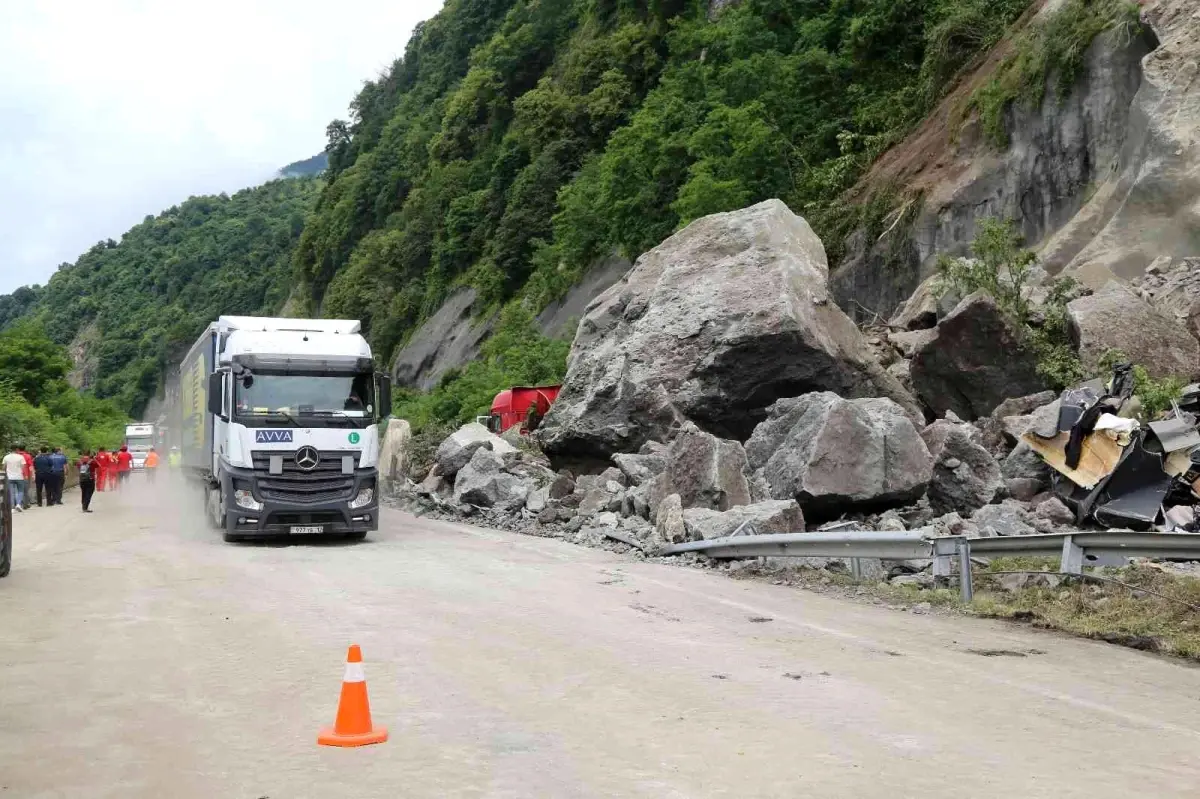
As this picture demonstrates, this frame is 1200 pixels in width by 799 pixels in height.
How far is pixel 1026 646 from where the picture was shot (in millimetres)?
8164

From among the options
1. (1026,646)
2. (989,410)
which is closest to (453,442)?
(989,410)

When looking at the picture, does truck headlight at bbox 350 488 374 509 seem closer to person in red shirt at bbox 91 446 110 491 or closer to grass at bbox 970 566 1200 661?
grass at bbox 970 566 1200 661

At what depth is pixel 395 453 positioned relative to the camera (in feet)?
A: 106

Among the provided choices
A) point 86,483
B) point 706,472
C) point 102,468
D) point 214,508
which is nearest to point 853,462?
point 706,472

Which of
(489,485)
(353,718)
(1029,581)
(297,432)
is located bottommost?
(353,718)

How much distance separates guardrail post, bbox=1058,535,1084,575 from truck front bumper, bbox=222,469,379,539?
10604mm

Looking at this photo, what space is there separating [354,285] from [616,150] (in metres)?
36.0

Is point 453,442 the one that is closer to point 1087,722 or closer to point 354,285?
point 1087,722

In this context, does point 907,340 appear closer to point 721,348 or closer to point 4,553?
point 721,348

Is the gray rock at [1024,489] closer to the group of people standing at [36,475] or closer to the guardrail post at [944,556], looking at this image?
the guardrail post at [944,556]

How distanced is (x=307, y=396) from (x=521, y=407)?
17.0 meters

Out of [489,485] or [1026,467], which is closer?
[1026,467]

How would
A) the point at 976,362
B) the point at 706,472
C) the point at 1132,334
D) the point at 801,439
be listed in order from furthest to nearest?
the point at 976,362 → the point at 1132,334 → the point at 706,472 → the point at 801,439

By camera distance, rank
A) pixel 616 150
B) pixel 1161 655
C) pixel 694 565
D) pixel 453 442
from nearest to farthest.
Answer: pixel 1161 655
pixel 694 565
pixel 453 442
pixel 616 150
